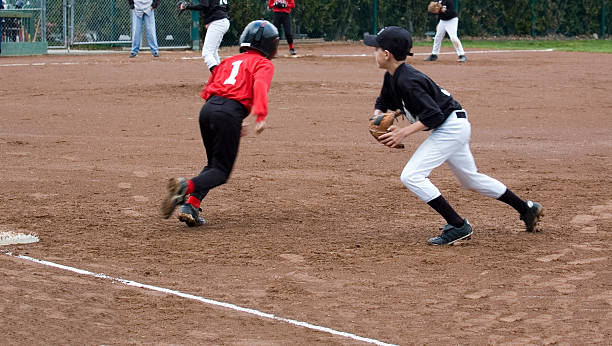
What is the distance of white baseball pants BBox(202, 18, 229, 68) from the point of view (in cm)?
1505

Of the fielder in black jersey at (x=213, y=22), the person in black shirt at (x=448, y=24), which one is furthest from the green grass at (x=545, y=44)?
the fielder in black jersey at (x=213, y=22)

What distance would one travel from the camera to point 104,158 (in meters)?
10.2

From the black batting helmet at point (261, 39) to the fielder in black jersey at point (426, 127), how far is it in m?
0.77

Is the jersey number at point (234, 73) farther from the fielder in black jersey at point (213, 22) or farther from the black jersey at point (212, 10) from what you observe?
the black jersey at point (212, 10)

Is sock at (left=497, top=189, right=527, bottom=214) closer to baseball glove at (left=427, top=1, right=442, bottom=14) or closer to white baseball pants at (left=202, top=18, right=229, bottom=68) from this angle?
white baseball pants at (left=202, top=18, right=229, bottom=68)

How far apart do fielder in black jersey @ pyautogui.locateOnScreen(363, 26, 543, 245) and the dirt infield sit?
0.38 meters

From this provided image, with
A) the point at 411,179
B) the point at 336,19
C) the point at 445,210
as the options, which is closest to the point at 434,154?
the point at 411,179

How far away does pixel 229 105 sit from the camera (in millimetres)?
7016

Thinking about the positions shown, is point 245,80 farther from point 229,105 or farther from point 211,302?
point 211,302

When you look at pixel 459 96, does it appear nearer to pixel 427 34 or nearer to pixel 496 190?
pixel 496 190

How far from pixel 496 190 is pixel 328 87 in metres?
10.3

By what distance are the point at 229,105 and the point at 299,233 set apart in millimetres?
1123

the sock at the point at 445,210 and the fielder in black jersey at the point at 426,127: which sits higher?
the fielder in black jersey at the point at 426,127

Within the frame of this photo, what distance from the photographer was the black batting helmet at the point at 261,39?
7168 millimetres
